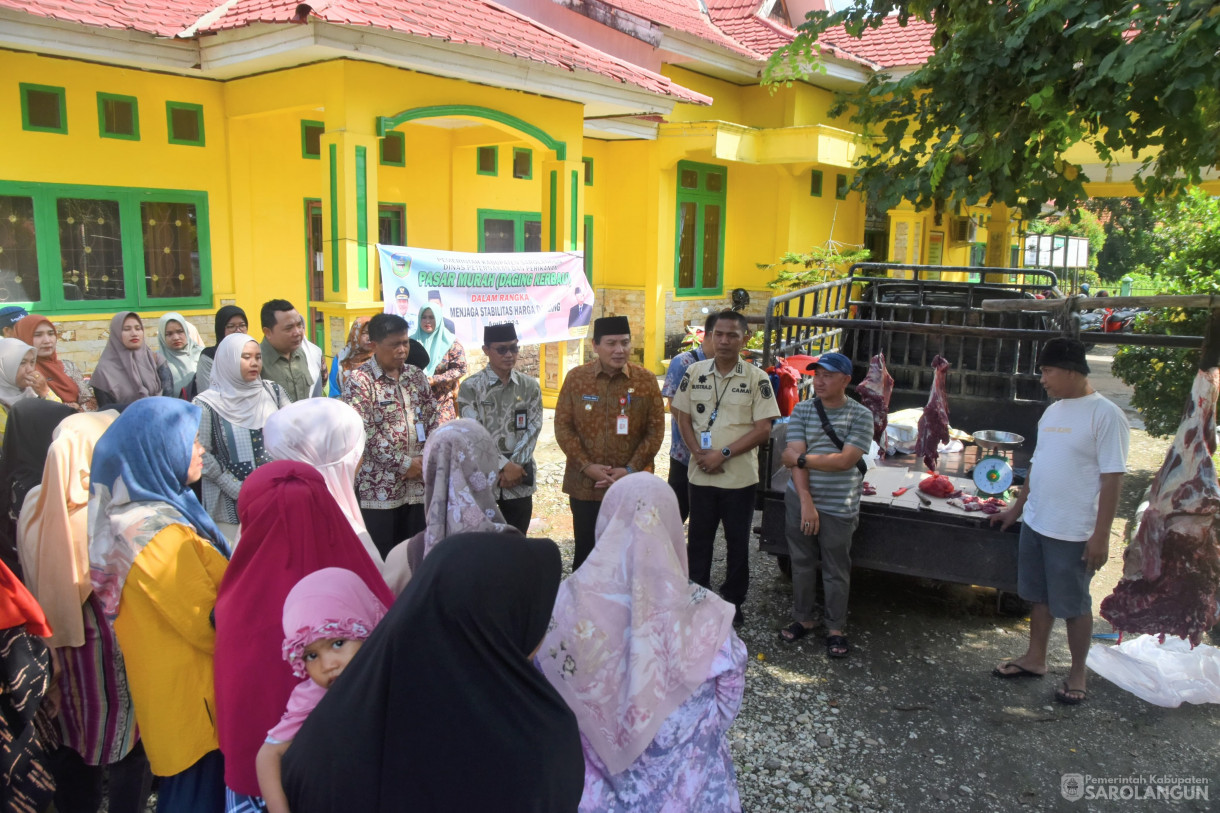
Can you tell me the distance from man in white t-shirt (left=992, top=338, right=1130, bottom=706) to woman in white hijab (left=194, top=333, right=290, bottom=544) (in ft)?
12.1

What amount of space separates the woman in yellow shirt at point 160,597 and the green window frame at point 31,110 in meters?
6.64

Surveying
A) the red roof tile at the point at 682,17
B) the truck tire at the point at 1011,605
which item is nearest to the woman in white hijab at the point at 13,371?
the truck tire at the point at 1011,605

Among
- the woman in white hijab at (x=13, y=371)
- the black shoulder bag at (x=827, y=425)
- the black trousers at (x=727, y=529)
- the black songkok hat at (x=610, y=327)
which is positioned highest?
the black songkok hat at (x=610, y=327)

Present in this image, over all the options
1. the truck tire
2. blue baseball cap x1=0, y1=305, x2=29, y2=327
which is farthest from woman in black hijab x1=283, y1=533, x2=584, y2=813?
blue baseball cap x1=0, y1=305, x2=29, y2=327

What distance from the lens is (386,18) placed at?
7.65 meters

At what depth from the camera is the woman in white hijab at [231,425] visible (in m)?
3.99

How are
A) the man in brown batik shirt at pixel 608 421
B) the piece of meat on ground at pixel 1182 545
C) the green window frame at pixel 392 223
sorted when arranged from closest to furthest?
the piece of meat on ground at pixel 1182 545
the man in brown batik shirt at pixel 608 421
the green window frame at pixel 392 223

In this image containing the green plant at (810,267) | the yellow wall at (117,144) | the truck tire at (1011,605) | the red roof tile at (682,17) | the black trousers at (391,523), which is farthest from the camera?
the green plant at (810,267)

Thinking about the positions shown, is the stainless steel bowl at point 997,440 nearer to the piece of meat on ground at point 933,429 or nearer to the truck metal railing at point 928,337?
the piece of meat on ground at point 933,429

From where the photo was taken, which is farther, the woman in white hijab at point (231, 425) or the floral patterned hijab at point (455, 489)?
the woman in white hijab at point (231, 425)

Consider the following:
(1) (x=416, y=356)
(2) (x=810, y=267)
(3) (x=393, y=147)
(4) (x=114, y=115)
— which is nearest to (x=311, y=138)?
(3) (x=393, y=147)

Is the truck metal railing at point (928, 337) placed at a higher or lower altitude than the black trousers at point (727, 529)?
higher

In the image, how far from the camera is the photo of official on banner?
8.34 meters

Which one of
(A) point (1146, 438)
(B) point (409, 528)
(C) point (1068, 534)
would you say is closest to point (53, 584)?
(B) point (409, 528)
